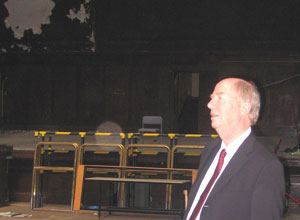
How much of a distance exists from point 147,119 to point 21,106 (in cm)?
540

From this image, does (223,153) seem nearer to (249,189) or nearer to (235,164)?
(235,164)

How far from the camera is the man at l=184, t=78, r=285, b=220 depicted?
2689 millimetres

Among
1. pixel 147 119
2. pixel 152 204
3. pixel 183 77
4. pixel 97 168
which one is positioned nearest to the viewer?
pixel 97 168

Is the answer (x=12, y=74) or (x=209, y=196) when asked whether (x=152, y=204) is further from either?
(x=12, y=74)

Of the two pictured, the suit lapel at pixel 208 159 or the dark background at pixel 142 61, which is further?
the dark background at pixel 142 61

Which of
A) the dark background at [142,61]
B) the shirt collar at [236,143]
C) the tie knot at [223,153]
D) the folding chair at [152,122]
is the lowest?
the tie knot at [223,153]

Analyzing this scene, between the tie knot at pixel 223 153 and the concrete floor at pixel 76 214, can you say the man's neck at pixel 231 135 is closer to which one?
the tie knot at pixel 223 153

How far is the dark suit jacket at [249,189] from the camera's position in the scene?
267 centimetres

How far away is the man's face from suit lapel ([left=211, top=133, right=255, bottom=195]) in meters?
0.14

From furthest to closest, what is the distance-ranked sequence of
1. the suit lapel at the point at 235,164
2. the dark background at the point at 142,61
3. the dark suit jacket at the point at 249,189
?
the dark background at the point at 142,61, the suit lapel at the point at 235,164, the dark suit jacket at the point at 249,189

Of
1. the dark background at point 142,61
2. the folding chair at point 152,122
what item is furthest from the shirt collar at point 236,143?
the dark background at point 142,61

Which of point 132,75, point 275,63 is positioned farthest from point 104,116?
point 275,63

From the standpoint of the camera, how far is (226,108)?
2945 mm

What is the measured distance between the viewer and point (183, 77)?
881 inches
